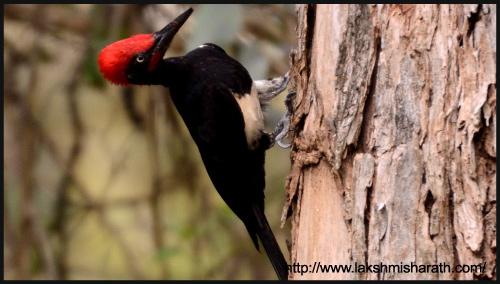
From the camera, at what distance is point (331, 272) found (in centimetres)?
194

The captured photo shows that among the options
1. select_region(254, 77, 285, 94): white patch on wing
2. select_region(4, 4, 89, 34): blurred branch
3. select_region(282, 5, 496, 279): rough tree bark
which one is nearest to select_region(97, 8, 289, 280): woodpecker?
select_region(254, 77, 285, 94): white patch on wing

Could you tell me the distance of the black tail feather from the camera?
2.67m

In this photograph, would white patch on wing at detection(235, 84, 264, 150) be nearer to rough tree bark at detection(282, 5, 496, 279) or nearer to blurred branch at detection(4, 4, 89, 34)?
rough tree bark at detection(282, 5, 496, 279)

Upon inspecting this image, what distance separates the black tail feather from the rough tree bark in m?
0.61

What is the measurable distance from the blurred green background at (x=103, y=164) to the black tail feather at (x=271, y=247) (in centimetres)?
130

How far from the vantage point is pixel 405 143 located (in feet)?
6.06

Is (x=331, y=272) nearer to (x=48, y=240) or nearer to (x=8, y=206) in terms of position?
(x=48, y=240)

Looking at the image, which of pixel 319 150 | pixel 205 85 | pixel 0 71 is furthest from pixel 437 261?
pixel 0 71

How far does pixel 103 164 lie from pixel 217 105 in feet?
7.67

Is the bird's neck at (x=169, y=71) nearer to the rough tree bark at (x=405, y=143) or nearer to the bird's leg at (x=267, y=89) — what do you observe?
the bird's leg at (x=267, y=89)

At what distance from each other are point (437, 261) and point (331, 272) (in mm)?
332

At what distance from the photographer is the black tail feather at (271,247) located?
2.67 metres

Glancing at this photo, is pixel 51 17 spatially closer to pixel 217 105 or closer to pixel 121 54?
pixel 121 54

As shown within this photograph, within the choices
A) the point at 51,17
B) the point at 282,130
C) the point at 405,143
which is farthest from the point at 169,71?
the point at 51,17
